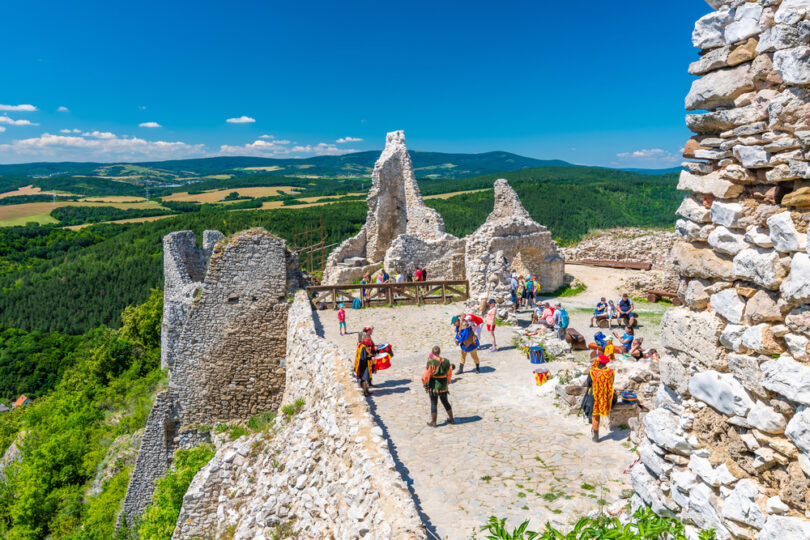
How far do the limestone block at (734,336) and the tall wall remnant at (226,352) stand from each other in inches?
389

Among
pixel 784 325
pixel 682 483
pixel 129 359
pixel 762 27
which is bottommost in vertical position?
pixel 129 359

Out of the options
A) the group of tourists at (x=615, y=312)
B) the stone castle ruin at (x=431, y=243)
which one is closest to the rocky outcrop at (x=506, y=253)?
the stone castle ruin at (x=431, y=243)

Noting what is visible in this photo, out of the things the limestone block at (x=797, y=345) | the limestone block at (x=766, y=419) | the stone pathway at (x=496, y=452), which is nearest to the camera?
the limestone block at (x=797, y=345)

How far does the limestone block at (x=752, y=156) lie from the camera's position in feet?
11.1

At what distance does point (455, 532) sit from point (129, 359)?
2293cm

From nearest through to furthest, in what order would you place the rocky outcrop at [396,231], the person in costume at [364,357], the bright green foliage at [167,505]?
the person in costume at [364,357]
the bright green foliage at [167,505]
the rocky outcrop at [396,231]

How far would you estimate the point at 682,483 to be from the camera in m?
3.81

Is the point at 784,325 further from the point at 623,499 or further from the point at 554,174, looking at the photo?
the point at 554,174

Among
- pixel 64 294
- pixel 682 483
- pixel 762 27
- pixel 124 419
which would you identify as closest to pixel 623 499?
pixel 682 483

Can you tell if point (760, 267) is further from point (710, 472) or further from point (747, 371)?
point (710, 472)

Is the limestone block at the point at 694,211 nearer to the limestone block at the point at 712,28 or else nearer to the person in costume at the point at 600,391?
the limestone block at the point at 712,28

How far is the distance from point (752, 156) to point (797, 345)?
1308mm

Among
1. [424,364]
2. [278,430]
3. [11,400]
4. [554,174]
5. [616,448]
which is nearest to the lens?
[616,448]

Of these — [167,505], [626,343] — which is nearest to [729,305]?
[626,343]
